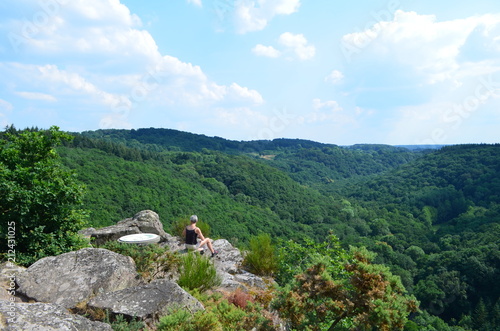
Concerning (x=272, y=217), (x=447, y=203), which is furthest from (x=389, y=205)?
(x=272, y=217)

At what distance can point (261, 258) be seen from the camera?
798 cm

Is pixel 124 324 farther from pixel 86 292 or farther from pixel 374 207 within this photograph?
pixel 374 207

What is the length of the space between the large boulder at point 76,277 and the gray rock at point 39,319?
44.3 inches

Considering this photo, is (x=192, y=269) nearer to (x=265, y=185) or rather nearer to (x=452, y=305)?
(x=452, y=305)

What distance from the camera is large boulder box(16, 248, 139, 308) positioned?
505 centimetres

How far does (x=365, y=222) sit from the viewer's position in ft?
296

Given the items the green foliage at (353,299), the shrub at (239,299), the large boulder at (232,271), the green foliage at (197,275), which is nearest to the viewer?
the green foliage at (353,299)

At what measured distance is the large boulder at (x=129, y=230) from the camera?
8680mm

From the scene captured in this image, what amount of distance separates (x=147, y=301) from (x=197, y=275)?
137 centimetres

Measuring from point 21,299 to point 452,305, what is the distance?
61037 millimetres

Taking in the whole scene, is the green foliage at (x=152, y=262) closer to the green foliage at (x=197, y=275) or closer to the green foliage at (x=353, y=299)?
the green foliage at (x=197, y=275)

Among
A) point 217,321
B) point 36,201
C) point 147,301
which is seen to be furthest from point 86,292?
point 217,321

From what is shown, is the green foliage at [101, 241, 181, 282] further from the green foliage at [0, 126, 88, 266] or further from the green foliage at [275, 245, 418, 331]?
the green foliage at [275, 245, 418, 331]

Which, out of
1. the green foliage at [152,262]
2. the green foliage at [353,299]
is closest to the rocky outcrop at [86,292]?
the green foliage at [152,262]
